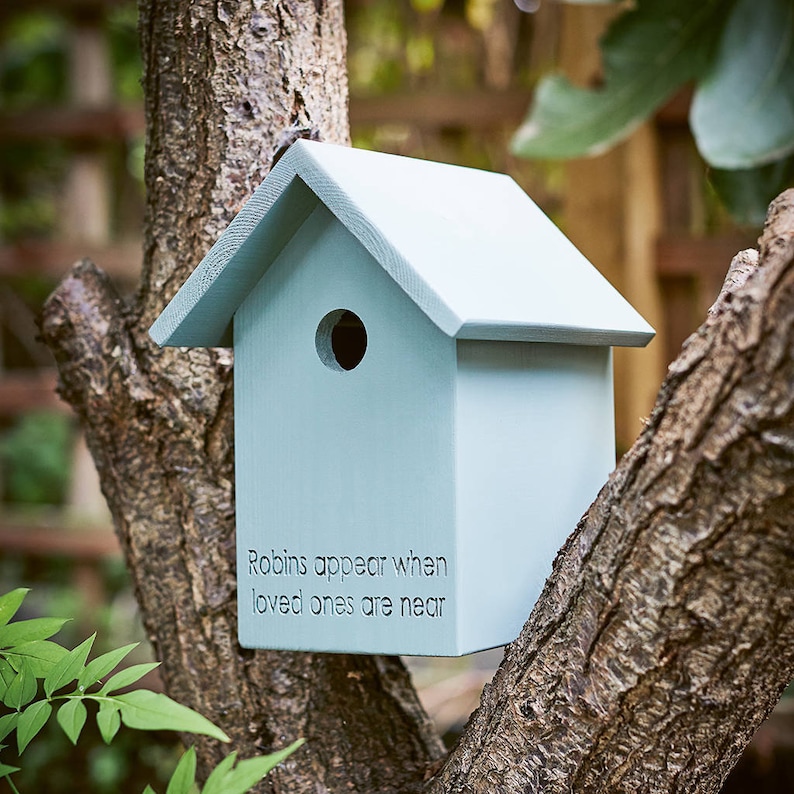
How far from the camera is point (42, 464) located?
5.86m

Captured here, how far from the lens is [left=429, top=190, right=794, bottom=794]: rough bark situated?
0.76 metres

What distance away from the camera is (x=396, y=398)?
1.01 metres

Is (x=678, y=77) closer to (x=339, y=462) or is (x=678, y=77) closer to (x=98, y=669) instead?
(x=339, y=462)

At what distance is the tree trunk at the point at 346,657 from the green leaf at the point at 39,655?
0.33 metres

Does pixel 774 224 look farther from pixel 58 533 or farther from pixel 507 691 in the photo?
pixel 58 533

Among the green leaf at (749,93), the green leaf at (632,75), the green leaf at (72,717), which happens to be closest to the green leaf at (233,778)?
the green leaf at (72,717)

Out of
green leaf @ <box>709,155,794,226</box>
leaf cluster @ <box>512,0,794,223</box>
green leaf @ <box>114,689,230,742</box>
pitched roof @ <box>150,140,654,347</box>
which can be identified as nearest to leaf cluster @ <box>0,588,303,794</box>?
green leaf @ <box>114,689,230,742</box>

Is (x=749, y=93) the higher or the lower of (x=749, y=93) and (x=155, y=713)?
the higher

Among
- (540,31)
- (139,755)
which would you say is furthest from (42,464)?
(540,31)

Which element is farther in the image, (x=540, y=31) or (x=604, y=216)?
(x=540, y=31)

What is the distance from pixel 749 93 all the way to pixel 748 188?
9.0 inches

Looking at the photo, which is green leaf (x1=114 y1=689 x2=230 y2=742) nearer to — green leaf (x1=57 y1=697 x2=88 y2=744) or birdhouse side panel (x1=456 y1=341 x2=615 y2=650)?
green leaf (x1=57 y1=697 x2=88 y2=744)

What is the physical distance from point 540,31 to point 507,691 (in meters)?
2.33

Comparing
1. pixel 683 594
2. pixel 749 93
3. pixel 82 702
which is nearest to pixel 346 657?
pixel 82 702
